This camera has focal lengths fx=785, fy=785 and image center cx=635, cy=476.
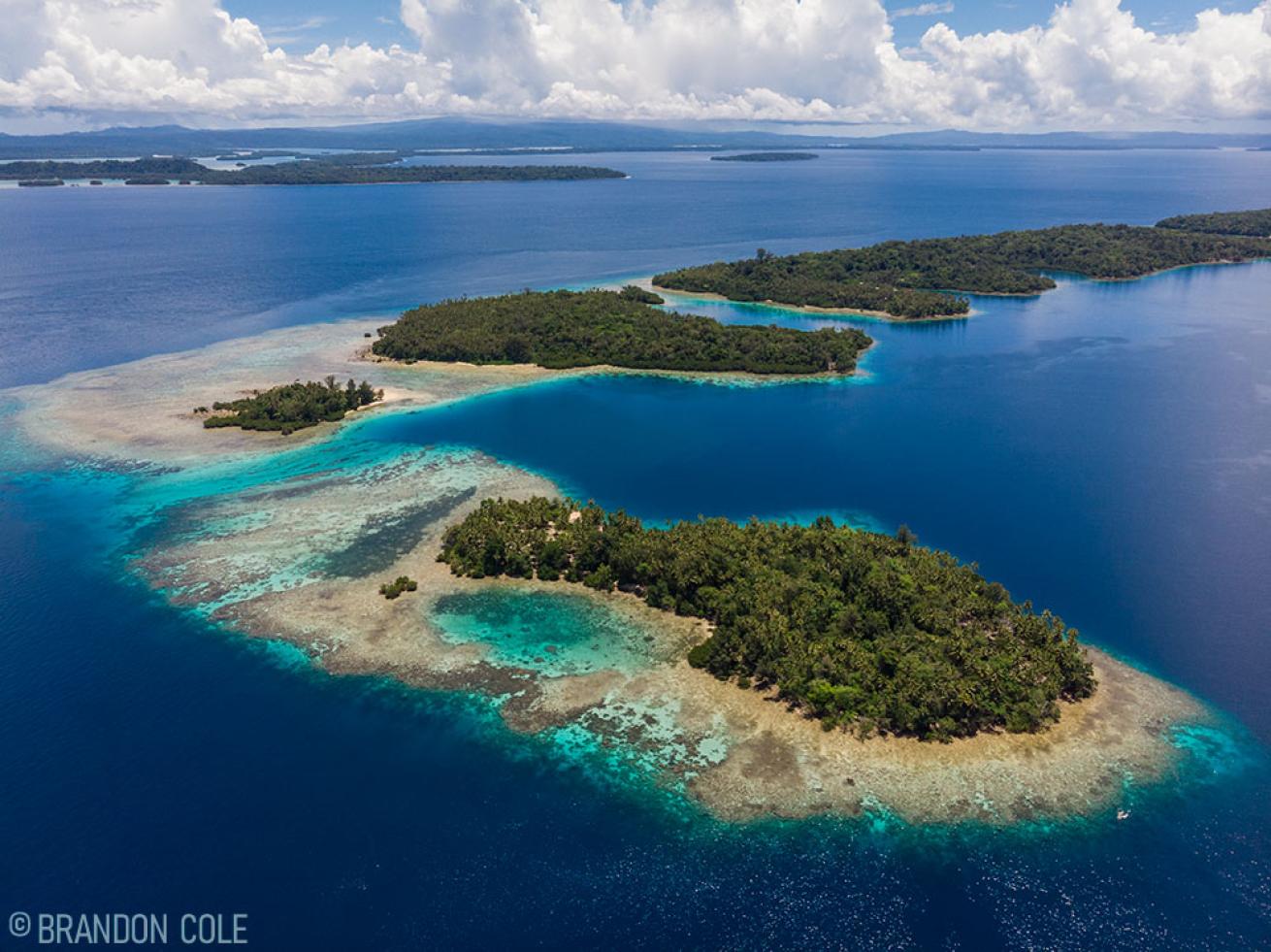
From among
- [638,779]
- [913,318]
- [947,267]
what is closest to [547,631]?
[638,779]

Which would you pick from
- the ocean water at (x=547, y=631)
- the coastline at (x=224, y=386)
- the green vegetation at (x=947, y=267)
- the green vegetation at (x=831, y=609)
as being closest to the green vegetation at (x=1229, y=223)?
the green vegetation at (x=947, y=267)

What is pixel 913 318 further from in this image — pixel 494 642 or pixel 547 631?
pixel 494 642

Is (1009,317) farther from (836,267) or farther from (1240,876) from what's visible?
(1240,876)

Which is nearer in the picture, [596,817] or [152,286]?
[596,817]

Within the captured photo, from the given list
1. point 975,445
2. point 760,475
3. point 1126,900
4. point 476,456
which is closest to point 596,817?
point 1126,900

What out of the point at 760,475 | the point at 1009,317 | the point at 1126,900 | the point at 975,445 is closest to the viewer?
the point at 1126,900

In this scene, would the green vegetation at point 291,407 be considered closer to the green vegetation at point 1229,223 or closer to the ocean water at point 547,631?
the ocean water at point 547,631

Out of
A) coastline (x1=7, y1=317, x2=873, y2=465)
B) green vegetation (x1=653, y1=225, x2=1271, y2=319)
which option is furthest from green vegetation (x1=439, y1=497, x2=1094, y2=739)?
green vegetation (x1=653, y1=225, x2=1271, y2=319)

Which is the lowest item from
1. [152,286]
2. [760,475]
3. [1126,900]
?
Result: [1126,900]
